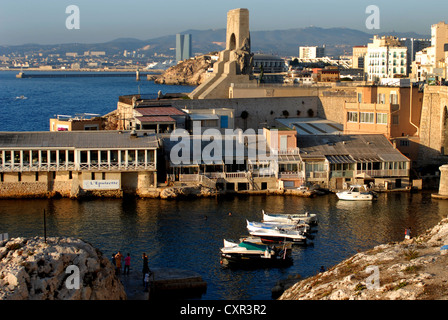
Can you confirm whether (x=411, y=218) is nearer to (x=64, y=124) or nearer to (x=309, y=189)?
(x=309, y=189)

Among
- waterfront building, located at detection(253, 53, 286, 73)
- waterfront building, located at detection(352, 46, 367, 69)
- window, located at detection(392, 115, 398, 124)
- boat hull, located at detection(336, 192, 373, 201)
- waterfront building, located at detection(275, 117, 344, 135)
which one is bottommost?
boat hull, located at detection(336, 192, 373, 201)

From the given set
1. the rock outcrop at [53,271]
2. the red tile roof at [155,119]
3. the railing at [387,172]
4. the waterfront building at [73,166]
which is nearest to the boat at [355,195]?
the railing at [387,172]

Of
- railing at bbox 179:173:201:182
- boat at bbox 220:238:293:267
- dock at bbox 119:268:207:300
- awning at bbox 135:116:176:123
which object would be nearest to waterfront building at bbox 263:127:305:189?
railing at bbox 179:173:201:182

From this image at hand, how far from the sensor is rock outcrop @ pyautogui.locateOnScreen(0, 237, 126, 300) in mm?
16391

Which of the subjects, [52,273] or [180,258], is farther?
[180,258]

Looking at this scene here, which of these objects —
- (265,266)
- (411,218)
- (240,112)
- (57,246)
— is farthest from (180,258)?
(240,112)

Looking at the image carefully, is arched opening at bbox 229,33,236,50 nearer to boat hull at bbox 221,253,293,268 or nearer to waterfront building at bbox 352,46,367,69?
boat hull at bbox 221,253,293,268

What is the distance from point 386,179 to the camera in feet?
137

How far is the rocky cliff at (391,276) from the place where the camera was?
51.9ft

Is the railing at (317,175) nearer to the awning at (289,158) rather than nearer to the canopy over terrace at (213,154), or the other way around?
the awning at (289,158)

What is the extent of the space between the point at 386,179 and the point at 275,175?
6897 millimetres

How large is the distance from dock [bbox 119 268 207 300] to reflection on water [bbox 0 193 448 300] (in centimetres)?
49

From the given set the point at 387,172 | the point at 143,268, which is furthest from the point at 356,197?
the point at 143,268

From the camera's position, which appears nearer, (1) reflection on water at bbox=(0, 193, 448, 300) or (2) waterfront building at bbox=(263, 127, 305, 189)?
(1) reflection on water at bbox=(0, 193, 448, 300)
